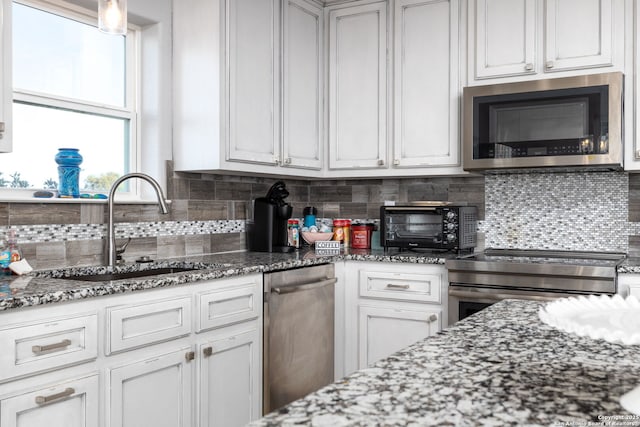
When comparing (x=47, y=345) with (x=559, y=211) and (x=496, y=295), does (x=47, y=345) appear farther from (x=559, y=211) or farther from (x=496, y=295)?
(x=559, y=211)

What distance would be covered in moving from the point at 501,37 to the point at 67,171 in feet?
7.37

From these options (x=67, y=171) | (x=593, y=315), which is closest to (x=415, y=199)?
(x=67, y=171)

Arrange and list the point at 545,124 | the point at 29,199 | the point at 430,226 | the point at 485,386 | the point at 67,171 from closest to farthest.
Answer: the point at 485,386
the point at 29,199
the point at 67,171
the point at 545,124
the point at 430,226

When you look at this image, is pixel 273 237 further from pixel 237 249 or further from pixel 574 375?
pixel 574 375

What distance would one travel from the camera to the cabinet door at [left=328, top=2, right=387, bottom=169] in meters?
3.49

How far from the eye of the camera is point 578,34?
2934 mm

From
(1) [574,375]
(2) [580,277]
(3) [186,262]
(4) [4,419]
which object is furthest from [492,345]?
(3) [186,262]

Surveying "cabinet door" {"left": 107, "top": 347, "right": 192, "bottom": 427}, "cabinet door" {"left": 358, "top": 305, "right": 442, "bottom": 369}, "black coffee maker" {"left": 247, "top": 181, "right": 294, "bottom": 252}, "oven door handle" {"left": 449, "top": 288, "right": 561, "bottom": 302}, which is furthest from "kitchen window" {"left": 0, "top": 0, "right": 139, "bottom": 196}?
"oven door handle" {"left": 449, "top": 288, "right": 561, "bottom": 302}

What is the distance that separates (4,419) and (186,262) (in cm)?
124

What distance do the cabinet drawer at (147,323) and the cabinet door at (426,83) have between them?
1.71m

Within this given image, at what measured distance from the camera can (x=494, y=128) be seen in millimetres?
3041

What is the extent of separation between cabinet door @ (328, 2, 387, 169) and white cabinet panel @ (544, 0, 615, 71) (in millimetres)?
926

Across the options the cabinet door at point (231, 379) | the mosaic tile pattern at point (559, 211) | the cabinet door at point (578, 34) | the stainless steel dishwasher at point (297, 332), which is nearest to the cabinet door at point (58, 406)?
the cabinet door at point (231, 379)

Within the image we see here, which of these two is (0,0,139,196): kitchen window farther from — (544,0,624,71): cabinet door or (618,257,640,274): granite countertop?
(618,257,640,274): granite countertop
